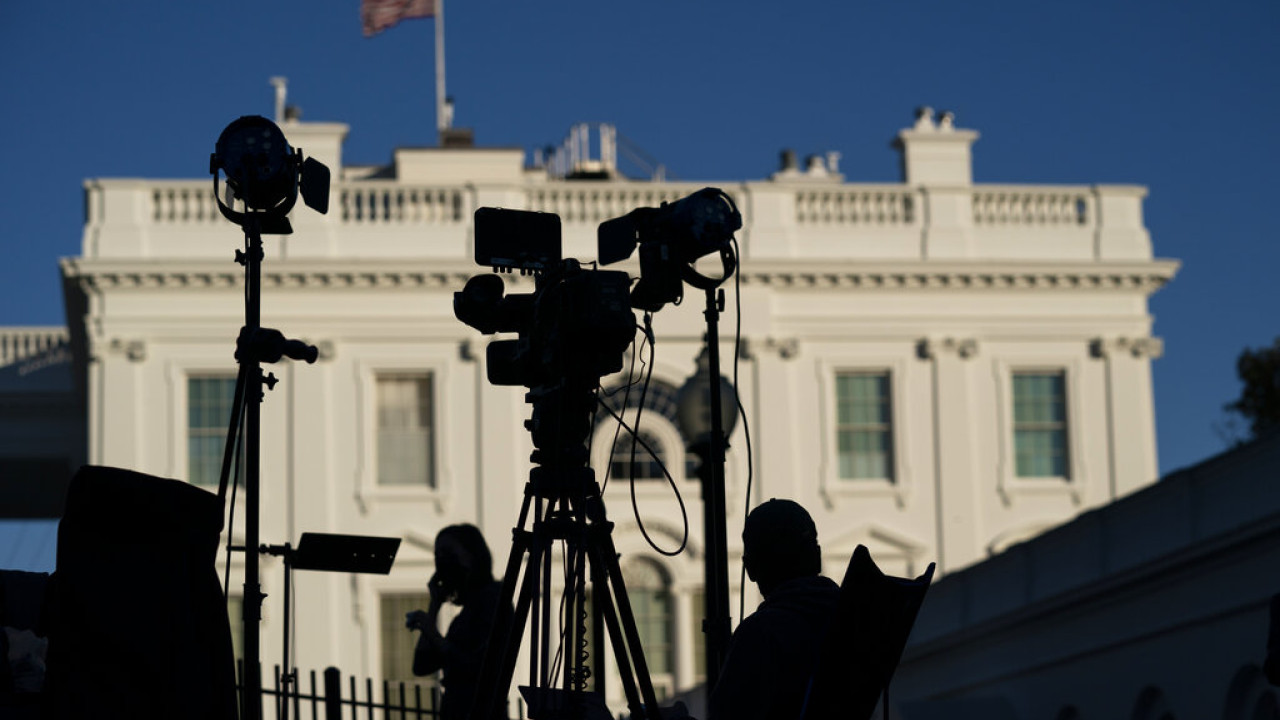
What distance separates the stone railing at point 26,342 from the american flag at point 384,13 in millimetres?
8087

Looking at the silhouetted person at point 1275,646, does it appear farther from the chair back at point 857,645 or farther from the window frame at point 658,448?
the window frame at point 658,448

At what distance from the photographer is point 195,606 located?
4996 millimetres

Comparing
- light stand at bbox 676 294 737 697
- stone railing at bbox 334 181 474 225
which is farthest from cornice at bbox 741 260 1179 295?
light stand at bbox 676 294 737 697

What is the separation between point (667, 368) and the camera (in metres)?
32.1

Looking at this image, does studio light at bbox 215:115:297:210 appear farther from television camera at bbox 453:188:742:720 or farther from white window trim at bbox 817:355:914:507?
white window trim at bbox 817:355:914:507

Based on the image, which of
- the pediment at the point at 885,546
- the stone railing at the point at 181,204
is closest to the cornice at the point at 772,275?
the stone railing at the point at 181,204

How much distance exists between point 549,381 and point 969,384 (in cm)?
2704

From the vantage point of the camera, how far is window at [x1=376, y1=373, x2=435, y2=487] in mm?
31734

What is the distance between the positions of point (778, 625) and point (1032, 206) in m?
30.1

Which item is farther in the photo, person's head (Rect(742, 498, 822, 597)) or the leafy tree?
the leafy tree

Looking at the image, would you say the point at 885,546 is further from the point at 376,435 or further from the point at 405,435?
the point at 376,435

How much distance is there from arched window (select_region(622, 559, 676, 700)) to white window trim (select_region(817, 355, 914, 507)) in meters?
2.96

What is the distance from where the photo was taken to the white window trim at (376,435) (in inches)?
1236

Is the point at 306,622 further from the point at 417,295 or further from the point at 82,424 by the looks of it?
the point at 82,424
